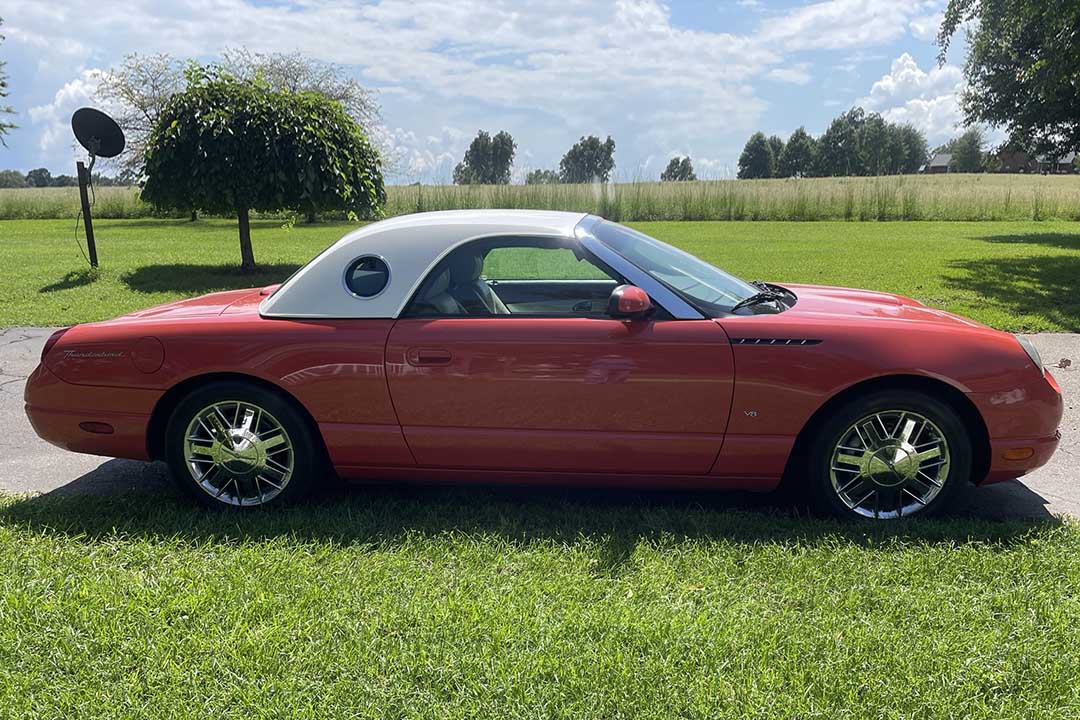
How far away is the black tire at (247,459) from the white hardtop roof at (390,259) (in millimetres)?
452

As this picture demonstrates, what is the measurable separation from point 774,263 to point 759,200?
16.0 metres

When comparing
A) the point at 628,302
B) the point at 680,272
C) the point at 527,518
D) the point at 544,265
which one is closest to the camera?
the point at 628,302

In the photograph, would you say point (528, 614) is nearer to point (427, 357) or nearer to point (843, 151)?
point (427, 357)

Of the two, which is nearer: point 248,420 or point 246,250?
point 248,420

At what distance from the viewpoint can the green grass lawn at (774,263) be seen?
1068 cm

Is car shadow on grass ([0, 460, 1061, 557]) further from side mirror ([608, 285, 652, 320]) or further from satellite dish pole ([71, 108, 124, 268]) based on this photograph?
satellite dish pole ([71, 108, 124, 268])

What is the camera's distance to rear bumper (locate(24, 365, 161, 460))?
3.95 metres

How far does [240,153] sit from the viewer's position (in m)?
13.1

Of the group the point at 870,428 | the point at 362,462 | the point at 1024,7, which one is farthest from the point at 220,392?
the point at 1024,7

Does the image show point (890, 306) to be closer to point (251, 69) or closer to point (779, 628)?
point (779, 628)

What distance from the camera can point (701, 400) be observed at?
3.63 metres

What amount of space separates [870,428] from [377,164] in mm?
12503

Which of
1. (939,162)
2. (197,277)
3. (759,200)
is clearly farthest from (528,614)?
(939,162)

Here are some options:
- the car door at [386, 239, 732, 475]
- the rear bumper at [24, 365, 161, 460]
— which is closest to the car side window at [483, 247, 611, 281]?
the car door at [386, 239, 732, 475]
